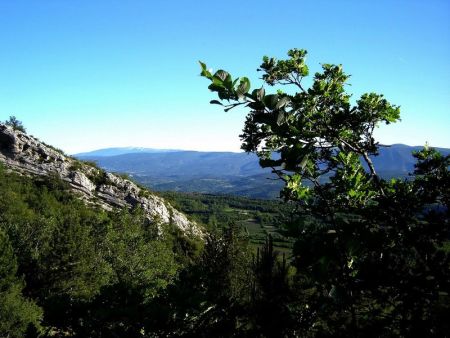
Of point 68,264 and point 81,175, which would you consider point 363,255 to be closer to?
point 68,264

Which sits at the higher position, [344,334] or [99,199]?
[344,334]

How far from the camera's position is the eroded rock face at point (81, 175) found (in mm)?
65812

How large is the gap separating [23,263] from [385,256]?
41042mm

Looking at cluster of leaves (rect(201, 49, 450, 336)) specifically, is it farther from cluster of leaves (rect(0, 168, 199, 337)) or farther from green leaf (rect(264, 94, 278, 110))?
cluster of leaves (rect(0, 168, 199, 337))

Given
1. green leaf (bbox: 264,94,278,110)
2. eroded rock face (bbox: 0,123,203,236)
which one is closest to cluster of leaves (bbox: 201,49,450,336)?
green leaf (bbox: 264,94,278,110)

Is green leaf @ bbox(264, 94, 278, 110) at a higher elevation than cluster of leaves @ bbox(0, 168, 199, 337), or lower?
higher

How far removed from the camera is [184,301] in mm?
3920

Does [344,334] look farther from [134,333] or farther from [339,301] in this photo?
[134,333]

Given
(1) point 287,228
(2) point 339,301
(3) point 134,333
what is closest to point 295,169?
(1) point 287,228

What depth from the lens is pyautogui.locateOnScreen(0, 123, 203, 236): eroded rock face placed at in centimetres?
6581

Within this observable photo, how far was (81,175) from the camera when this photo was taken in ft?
229

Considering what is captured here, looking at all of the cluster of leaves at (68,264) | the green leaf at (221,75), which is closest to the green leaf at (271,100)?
the green leaf at (221,75)

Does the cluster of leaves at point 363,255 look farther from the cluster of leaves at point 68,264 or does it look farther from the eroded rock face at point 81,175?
the eroded rock face at point 81,175

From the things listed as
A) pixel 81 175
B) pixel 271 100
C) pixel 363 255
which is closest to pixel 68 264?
pixel 81 175
